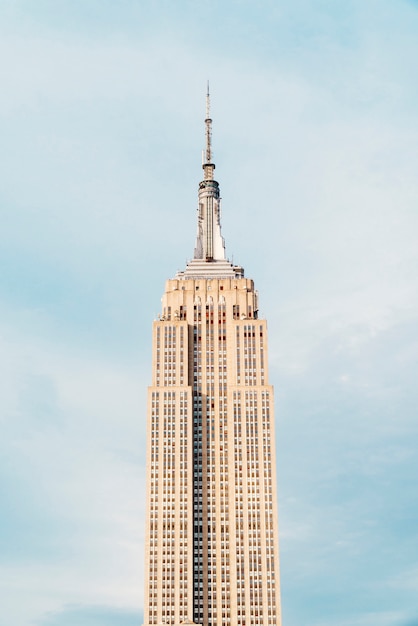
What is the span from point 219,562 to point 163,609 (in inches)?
619

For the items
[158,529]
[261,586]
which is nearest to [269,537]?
[261,586]

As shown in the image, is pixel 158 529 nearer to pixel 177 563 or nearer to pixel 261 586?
pixel 177 563

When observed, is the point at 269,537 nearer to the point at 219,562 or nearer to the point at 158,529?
the point at 219,562

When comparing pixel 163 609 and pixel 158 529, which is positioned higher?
pixel 158 529

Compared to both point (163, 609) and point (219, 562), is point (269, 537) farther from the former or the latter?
point (163, 609)

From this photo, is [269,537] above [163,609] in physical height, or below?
above

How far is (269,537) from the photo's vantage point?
655 ft

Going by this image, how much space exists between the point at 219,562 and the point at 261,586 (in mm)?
10479

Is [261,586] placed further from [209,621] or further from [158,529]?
[158,529]

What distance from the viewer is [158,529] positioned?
655 feet
